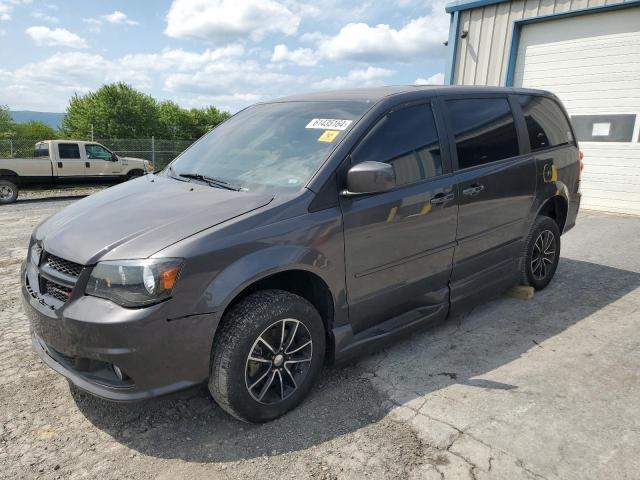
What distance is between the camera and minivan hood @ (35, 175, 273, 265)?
7.82 feet

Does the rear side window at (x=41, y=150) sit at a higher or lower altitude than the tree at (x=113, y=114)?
lower

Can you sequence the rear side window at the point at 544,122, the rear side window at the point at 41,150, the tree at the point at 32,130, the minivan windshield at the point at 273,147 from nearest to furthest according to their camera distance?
the minivan windshield at the point at 273,147, the rear side window at the point at 544,122, the rear side window at the point at 41,150, the tree at the point at 32,130

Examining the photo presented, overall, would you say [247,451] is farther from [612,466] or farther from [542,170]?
[542,170]

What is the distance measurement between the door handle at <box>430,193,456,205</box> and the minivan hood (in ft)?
4.02

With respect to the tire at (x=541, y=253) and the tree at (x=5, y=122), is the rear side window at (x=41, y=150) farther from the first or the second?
the tree at (x=5, y=122)

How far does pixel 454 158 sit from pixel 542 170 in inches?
51.3

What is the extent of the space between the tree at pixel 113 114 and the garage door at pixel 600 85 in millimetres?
33624

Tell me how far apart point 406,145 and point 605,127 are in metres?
7.81

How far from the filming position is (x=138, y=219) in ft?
8.58

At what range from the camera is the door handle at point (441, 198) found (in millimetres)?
3307

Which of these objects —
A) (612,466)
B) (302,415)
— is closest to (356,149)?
(302,415)

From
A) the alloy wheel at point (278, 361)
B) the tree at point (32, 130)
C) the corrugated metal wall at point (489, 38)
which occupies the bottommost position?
the alloy wheel at point (278, 361)

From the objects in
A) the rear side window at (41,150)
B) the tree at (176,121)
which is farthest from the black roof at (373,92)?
the tree at (176,121)

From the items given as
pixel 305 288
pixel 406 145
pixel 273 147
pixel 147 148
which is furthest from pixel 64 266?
pixel 147 148
